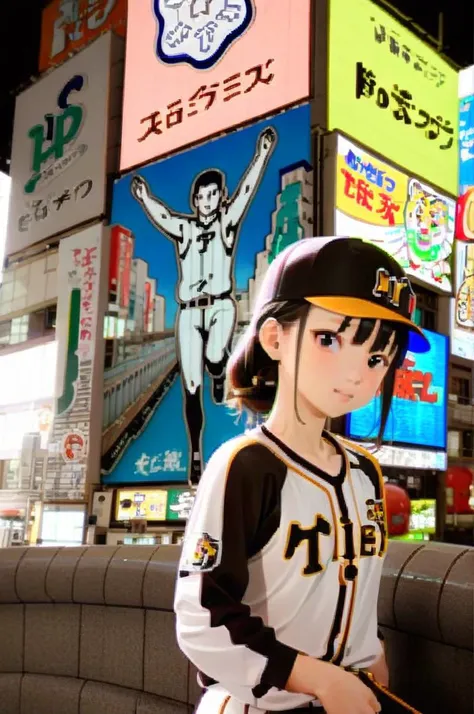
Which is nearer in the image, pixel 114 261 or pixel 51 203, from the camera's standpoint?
pixel 114 261

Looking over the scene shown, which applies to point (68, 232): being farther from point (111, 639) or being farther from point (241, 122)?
point (111, 639)


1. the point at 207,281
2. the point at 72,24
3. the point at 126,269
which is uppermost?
the point at 72,24

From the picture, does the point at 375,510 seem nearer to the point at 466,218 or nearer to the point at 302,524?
the point at 302,524

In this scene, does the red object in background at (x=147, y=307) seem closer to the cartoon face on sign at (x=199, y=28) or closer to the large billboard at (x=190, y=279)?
the large billboard at (x=190, y=279)

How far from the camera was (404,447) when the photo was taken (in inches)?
378

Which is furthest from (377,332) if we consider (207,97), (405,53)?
(405,53)

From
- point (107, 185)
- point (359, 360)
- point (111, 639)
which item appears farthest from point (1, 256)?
point (359, 360)

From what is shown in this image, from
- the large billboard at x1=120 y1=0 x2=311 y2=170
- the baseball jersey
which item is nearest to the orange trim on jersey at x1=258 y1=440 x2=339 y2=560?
the baseball jersey

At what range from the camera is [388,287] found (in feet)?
4.56

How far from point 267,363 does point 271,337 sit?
9cm

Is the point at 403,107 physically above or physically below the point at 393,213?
above

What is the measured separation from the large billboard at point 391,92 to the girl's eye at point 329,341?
25.0ft

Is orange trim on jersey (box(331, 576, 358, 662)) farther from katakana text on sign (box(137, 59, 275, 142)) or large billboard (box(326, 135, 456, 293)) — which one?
katakana text on sign (box(137, 59, 275, 142))

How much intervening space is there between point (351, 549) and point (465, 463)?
1505 cm
